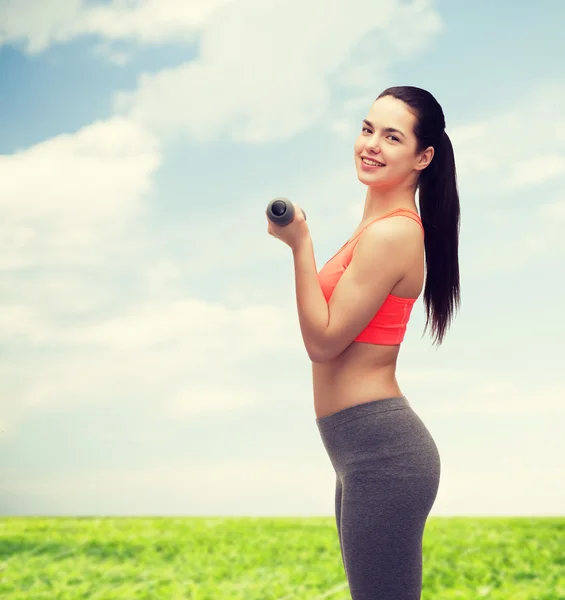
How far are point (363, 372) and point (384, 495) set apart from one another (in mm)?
363

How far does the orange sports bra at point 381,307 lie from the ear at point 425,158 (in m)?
0.17

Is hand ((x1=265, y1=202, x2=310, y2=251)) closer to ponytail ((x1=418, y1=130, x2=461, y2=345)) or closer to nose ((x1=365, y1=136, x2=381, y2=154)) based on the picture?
nose ((x1=365, y1=136, x2=381, y2=154))

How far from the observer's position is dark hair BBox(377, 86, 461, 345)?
2.39 m

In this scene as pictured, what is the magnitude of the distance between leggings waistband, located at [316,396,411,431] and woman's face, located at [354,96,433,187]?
2.26 feet

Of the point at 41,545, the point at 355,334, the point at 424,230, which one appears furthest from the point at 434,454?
the point at 41,545

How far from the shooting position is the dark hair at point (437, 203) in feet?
7.83

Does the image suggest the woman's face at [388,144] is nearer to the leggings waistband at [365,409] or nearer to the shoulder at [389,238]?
the shoulder at [389,238]

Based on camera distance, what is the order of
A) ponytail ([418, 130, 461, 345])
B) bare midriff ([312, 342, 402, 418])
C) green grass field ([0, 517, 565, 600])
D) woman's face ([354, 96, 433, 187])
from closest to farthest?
1. bare midriff ([312, 342, 402, 418])
2. woman's face ([354, 96, 433, 187])
3. ponytail ([418, 130, 461, 345])
4. green grass field ([0, 517, 565, 600])

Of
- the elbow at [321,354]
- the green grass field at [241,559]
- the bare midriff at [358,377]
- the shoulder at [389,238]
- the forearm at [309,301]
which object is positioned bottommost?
the green grass field at [241,559]

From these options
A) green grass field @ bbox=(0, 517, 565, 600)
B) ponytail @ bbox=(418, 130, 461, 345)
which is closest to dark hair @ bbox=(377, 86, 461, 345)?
ponytail @ bbox=(418, 130, 461, 345)

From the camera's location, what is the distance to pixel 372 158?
235 cm

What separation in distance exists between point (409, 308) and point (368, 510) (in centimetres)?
64

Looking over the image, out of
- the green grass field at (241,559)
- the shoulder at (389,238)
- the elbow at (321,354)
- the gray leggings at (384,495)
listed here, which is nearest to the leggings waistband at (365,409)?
the gray leggings at (384,495)

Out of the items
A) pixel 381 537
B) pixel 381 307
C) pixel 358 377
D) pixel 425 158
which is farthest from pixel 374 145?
pixel 381 537
